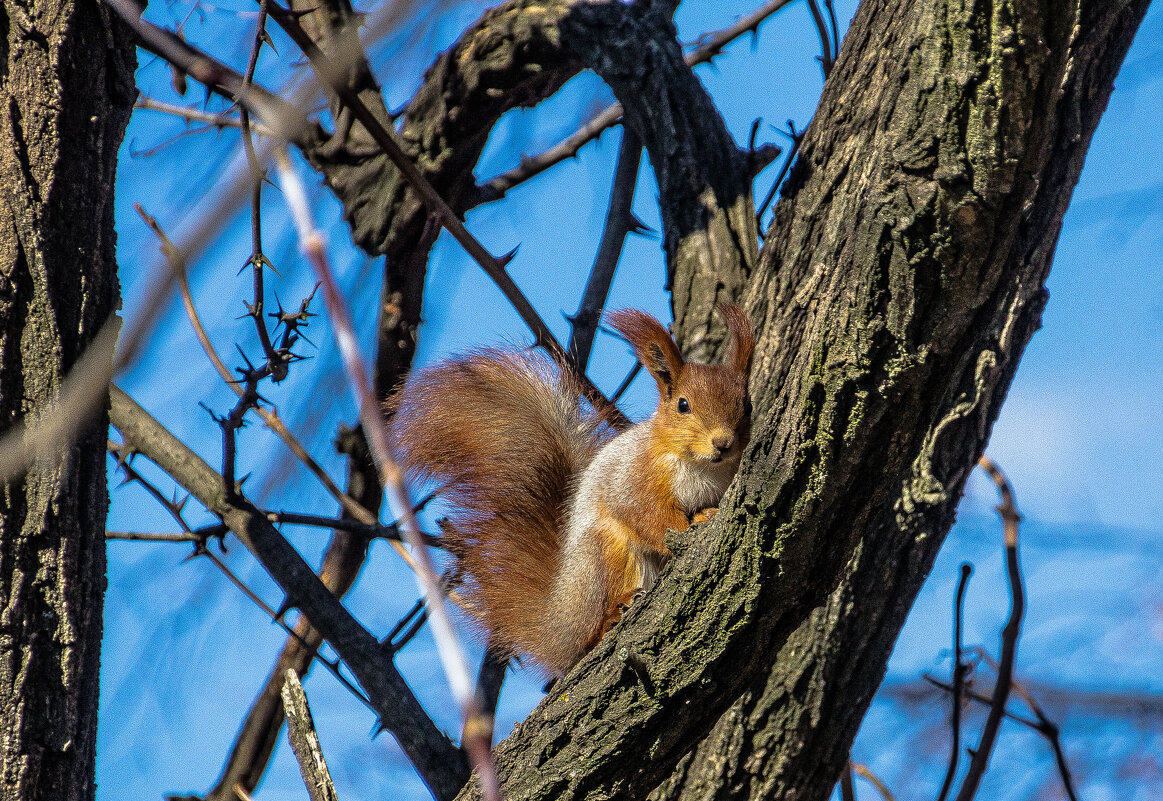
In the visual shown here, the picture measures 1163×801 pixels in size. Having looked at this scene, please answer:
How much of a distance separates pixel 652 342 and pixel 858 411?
3.32ft

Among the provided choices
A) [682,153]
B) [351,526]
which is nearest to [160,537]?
[351,526]

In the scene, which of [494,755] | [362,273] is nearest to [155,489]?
[494,755]

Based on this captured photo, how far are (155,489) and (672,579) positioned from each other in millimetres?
1515

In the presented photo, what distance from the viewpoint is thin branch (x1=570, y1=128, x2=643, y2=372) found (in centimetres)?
304

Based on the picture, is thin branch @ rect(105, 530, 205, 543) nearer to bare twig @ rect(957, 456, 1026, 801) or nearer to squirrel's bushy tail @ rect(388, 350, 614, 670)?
squirrel's bushy tail @ rect(388, 350, 614, 670)

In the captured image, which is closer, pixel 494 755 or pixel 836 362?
pixel 836 362

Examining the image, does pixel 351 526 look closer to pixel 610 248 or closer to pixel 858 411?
pixel 610 248

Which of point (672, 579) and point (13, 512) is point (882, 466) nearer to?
point (672, 579)

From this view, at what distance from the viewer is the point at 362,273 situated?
1.10 meters

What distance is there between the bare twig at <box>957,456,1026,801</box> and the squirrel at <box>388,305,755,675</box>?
0.57 m

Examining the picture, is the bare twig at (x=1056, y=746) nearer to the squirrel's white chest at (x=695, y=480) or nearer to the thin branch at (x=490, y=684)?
the squirrel's white chest at (x=695, y=480)

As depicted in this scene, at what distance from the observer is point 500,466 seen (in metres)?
2.67

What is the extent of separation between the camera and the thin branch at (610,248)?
3045 millimetres

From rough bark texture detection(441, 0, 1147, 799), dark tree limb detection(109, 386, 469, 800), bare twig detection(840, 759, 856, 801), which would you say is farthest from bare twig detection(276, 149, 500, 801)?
bare twig detection(840, 759, 856, 801)
